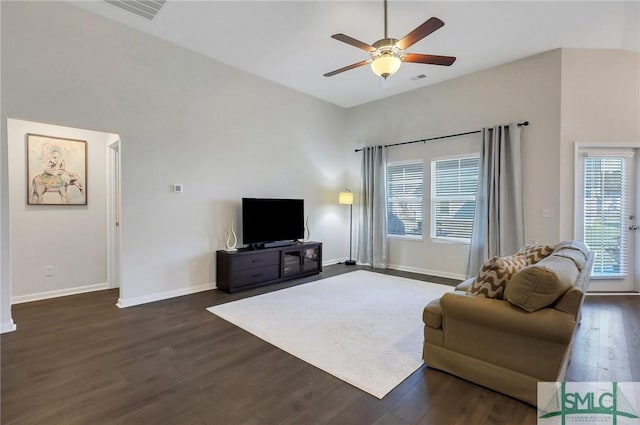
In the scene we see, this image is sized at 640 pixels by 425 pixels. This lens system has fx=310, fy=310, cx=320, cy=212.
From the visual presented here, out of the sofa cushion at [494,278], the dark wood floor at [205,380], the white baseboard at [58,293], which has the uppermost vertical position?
the sofa cushion at [494,278]

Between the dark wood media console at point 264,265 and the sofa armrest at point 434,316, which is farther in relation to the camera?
the dark wood media console at point 264,265

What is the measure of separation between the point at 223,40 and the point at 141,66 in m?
1.06

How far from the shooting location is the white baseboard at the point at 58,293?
387cm

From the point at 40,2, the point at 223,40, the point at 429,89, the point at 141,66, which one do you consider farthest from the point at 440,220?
the point at 40,2

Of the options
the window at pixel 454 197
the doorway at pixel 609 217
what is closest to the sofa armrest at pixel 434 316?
the window at pixel 454 197

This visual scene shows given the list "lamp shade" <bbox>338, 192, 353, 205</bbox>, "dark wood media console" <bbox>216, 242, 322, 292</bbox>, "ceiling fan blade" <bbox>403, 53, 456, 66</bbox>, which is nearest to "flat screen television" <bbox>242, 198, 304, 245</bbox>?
"dark wood media console" <bbox>216, 242, 322, 292</bbox>

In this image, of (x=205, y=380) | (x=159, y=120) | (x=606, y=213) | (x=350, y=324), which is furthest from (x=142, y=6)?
(x=606, y=213)

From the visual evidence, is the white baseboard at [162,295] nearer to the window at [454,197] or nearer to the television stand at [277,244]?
the television stand at [277,244]

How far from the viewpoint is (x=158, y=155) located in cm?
401

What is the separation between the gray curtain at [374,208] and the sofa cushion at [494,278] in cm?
384

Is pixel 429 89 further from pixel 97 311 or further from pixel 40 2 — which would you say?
pixel 97 311

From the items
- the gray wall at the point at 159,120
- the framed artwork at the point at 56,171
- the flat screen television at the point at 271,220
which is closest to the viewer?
the gray wall at the point at 159,120

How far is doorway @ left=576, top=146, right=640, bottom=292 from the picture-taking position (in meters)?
4.36

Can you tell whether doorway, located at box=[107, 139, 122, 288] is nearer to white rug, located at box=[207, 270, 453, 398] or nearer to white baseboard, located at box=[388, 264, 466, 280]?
white rug, located at box=[207, 270, 453, 398]
